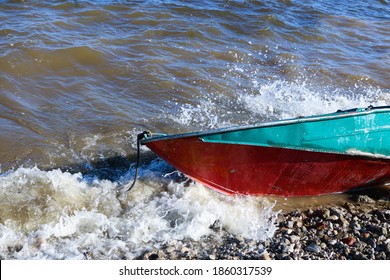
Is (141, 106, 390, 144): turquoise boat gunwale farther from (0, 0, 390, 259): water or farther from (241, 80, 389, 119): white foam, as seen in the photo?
(241, 80, 389, 119): white foam

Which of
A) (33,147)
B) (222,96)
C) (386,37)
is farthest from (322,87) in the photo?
(33,147)

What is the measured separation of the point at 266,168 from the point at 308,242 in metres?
1.11

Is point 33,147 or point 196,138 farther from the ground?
point 196,138

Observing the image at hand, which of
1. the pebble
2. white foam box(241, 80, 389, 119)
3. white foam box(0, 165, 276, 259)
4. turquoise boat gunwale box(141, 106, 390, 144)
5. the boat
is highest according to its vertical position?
turquoise boat gunwale box(141, 106, 390, 144)

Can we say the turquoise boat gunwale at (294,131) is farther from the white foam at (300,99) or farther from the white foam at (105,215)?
the white foam at (300,99)

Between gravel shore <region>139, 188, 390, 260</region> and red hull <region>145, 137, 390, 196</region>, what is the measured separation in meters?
0.43

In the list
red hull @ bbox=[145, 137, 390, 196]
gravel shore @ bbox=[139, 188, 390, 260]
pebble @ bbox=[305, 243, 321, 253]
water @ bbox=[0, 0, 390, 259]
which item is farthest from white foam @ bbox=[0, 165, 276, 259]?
pebble @ bbox=[305, 243, 321, 253]

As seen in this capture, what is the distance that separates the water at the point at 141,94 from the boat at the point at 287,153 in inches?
13.3

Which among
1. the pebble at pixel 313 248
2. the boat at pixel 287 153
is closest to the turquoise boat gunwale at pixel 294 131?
the boat at pixel 287 153

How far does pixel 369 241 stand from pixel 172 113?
4.24 meters

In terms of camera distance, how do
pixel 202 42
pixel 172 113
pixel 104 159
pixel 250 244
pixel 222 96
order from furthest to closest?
pixel 202 42 < pixel 222 96 < pixel 172 113 < pixel 104 159 < pixel 250 244

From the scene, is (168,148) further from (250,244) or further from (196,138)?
(250,244)

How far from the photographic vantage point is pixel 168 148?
5789mm

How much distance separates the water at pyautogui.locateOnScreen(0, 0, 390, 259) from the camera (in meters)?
5.82
